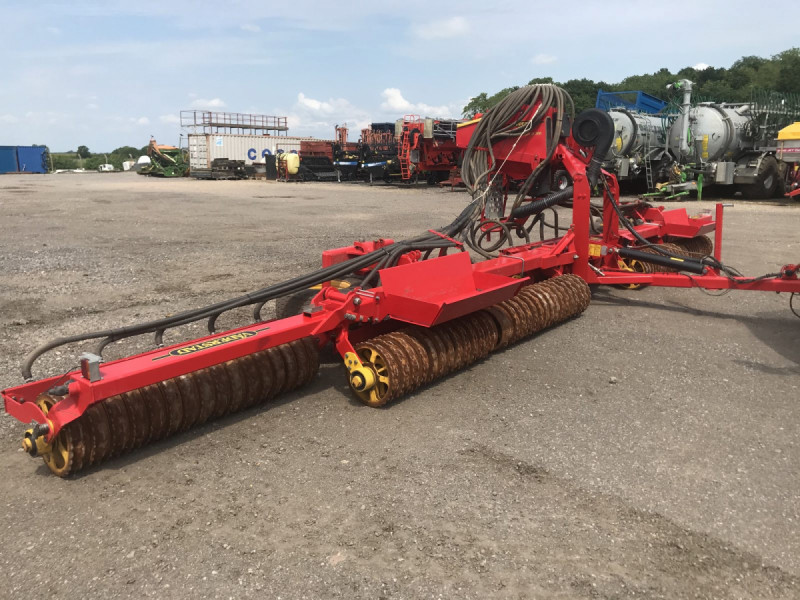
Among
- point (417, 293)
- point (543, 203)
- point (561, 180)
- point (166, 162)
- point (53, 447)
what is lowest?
point (53, 447)

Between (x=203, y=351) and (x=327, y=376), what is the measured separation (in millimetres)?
1289

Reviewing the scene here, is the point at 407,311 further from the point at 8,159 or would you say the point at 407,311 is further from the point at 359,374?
the point at 8,159

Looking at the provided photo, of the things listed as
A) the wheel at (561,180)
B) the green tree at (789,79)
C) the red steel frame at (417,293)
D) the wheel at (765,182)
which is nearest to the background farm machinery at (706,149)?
the wheel at (765,182)

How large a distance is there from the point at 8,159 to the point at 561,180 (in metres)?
51.3

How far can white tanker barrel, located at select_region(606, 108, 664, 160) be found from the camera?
1688 centimetres

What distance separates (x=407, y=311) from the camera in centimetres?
398

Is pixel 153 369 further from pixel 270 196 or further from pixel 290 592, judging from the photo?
pixel 270 196

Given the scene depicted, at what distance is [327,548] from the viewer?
260 centimetres

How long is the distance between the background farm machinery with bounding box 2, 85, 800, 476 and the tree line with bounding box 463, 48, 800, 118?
107 ft

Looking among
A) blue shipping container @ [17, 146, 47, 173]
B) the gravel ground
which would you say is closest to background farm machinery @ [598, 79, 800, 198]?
the gravel ground

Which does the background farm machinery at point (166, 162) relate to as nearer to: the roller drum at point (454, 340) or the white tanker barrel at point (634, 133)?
the white tanker barrel at point (634, 133)

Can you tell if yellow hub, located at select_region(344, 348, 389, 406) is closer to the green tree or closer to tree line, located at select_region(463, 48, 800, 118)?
tree line, located at select_region(463, 48, 800, 118)

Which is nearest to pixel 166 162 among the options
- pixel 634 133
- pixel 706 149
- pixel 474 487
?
pixel 634 133

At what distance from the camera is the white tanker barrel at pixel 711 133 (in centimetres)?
1783
